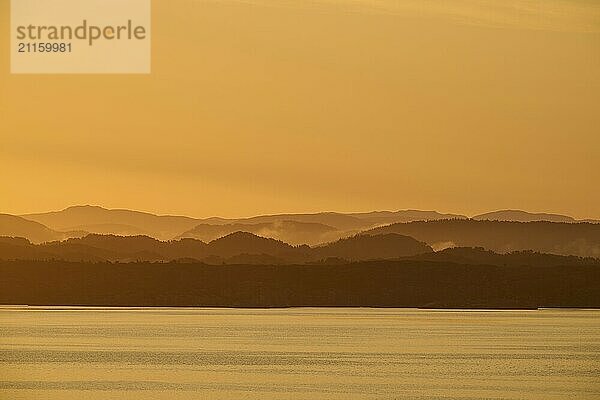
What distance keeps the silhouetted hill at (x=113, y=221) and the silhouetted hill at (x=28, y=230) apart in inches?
0.8

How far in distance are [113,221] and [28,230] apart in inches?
12.6

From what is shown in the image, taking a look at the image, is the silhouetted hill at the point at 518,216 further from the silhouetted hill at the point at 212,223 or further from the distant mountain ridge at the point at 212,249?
the distant mountain ridge at the point at 212,249

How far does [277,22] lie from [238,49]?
183 mm

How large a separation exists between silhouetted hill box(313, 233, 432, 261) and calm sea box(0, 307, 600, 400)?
0.68ft

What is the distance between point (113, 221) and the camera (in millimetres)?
4668

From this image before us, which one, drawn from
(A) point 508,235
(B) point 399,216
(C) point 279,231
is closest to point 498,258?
(A) point 508,235

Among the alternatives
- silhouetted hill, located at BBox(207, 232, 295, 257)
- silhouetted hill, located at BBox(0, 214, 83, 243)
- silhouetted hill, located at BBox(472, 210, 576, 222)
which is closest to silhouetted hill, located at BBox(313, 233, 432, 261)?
silhouetted hill, located at BBox(207, 232, 295, 257)

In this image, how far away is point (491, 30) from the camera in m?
4.68

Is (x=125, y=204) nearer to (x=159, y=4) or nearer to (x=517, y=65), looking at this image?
(x=159, y=4)

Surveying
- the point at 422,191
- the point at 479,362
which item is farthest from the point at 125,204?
the point at 479,362

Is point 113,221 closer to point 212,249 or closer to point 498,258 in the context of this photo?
point 212,249

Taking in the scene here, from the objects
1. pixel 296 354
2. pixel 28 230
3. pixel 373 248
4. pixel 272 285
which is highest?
pixel 28 230

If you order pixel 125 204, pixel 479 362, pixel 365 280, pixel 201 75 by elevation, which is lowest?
pixel 479 362

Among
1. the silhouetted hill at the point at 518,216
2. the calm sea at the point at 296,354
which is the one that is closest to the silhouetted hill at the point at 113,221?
the calm sea at the point at 296,354
